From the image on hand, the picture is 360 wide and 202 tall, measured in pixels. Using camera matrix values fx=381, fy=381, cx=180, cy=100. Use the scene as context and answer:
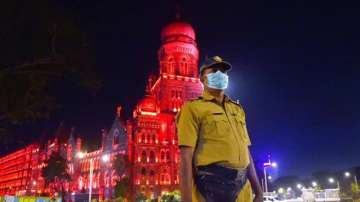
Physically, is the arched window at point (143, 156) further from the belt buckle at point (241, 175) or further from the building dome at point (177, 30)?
the belt buckle at point (241, 175)

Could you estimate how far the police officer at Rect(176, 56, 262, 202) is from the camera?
3.39m

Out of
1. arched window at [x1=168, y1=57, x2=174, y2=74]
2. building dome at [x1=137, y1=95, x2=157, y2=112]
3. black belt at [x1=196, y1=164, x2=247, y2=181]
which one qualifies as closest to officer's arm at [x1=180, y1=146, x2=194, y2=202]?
black belt at [x1=196, y1=164, x2=247, y2=181]

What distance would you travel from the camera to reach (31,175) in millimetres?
109750

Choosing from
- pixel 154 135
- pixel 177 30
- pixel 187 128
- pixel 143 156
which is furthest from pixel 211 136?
pixel 177 30

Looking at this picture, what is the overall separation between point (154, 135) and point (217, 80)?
200ft

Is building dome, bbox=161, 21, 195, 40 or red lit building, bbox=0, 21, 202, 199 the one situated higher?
building dome, bbox=161, 21, 195, 40

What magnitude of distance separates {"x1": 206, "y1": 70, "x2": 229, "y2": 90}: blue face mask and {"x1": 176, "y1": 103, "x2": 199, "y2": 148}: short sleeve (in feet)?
1.28

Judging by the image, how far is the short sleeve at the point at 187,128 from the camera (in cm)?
350

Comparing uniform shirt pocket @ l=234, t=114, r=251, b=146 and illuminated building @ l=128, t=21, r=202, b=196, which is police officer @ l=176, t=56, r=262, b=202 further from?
illuminated building @ l=128, t=21, r=202, b=196

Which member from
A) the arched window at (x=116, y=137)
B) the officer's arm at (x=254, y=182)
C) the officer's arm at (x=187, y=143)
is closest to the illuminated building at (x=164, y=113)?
the arched window at (x=116, y=137)

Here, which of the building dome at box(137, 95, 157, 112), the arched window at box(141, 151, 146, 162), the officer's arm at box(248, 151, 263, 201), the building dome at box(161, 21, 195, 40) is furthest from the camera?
the building dome at box(161, 21, 195, 40)

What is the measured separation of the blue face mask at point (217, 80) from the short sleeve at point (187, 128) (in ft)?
1.28

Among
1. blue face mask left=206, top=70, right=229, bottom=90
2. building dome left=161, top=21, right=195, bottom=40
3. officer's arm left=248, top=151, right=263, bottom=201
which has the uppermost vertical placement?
building dome left=161, top=21, right=195, bottom=40

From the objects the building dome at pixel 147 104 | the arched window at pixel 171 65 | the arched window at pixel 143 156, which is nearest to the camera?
the arched window at pixel 143 156
